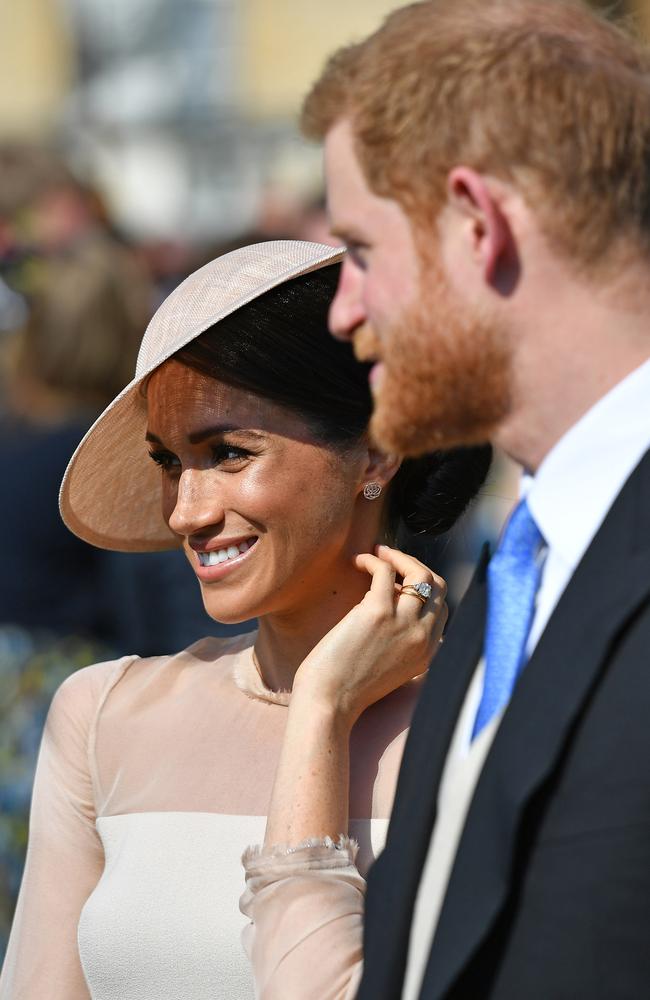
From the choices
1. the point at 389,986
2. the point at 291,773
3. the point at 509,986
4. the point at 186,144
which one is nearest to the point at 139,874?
the point at 291,773

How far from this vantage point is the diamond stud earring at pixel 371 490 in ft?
8.33

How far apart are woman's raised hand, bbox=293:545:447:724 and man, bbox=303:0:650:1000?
51 cm

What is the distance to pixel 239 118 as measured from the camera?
14.8 metres

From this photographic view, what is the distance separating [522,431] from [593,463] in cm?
9

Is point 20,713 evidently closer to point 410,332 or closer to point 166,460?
point 166,460

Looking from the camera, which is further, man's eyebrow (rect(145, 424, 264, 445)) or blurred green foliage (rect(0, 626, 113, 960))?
blurred green foliage (rect(0, 626, 113, 960))

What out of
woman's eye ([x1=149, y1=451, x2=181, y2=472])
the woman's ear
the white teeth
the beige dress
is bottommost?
the beige dress

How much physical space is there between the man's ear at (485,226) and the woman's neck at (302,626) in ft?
3.32

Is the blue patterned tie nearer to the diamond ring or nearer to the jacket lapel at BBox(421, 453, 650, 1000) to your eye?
the jacket lapel at BBox(421, 453, 650, 1000)

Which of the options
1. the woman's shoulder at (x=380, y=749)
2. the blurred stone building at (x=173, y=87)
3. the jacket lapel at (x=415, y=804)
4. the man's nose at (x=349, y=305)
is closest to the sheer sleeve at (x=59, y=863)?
the woman's shoulder at (x=380, y=749)

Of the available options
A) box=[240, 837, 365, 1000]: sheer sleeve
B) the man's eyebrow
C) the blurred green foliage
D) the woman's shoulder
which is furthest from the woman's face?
the blurred green foliage

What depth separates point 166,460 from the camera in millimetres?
2551

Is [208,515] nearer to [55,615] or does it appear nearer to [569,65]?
[569,65]

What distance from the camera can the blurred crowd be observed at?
13.5ft
